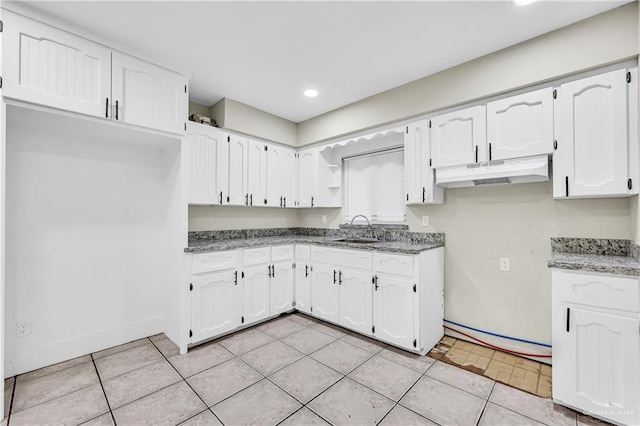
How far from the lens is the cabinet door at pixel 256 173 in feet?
11.3

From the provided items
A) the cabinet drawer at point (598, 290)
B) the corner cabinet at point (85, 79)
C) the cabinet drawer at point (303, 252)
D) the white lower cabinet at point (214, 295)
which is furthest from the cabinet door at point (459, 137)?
the corner cabinet at point (85, 79)

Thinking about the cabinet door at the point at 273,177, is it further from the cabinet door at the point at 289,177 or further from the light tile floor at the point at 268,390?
the light tile floor at the point at 268,390

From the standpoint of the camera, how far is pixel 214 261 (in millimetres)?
2773

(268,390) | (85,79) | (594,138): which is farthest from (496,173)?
(85,79)

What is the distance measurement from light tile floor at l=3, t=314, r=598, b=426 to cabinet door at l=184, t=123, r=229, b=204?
59.9 inches

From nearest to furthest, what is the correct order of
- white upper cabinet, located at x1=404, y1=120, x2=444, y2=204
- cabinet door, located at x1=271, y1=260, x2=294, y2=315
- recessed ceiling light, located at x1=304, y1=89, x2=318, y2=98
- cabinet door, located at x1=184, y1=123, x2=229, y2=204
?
1. white upper cabinet, located at x1=404, y1=120, x2=444, y2=204
2. cabinet door, located at x1=184, y1=123, x2=229, y2=204
3. recessed ceiling light, located at x1=304, y1=89, x2=318, y2=98
4. cabinet door, located at x1=271, y1=260, x2=294, y2=315

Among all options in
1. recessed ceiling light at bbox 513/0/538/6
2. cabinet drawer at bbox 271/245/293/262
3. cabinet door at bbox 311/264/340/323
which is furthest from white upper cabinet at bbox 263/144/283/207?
recessed ceiling light at bbox 513/0/538/6

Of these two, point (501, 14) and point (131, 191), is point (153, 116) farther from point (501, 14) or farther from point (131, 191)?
point (501, 14)

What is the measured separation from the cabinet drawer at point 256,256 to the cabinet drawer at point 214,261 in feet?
0.34

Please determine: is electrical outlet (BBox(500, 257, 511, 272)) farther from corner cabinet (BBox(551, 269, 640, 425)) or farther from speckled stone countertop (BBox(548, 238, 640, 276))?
corner cabinet (BBox(551, 269, 640, 425))

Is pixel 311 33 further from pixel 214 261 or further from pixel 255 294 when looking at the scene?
pixel 255 294

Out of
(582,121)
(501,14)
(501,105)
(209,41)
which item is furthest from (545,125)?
(209,41)

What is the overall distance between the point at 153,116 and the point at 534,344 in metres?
3.80

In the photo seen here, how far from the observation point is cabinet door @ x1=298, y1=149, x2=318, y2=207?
3869mm
